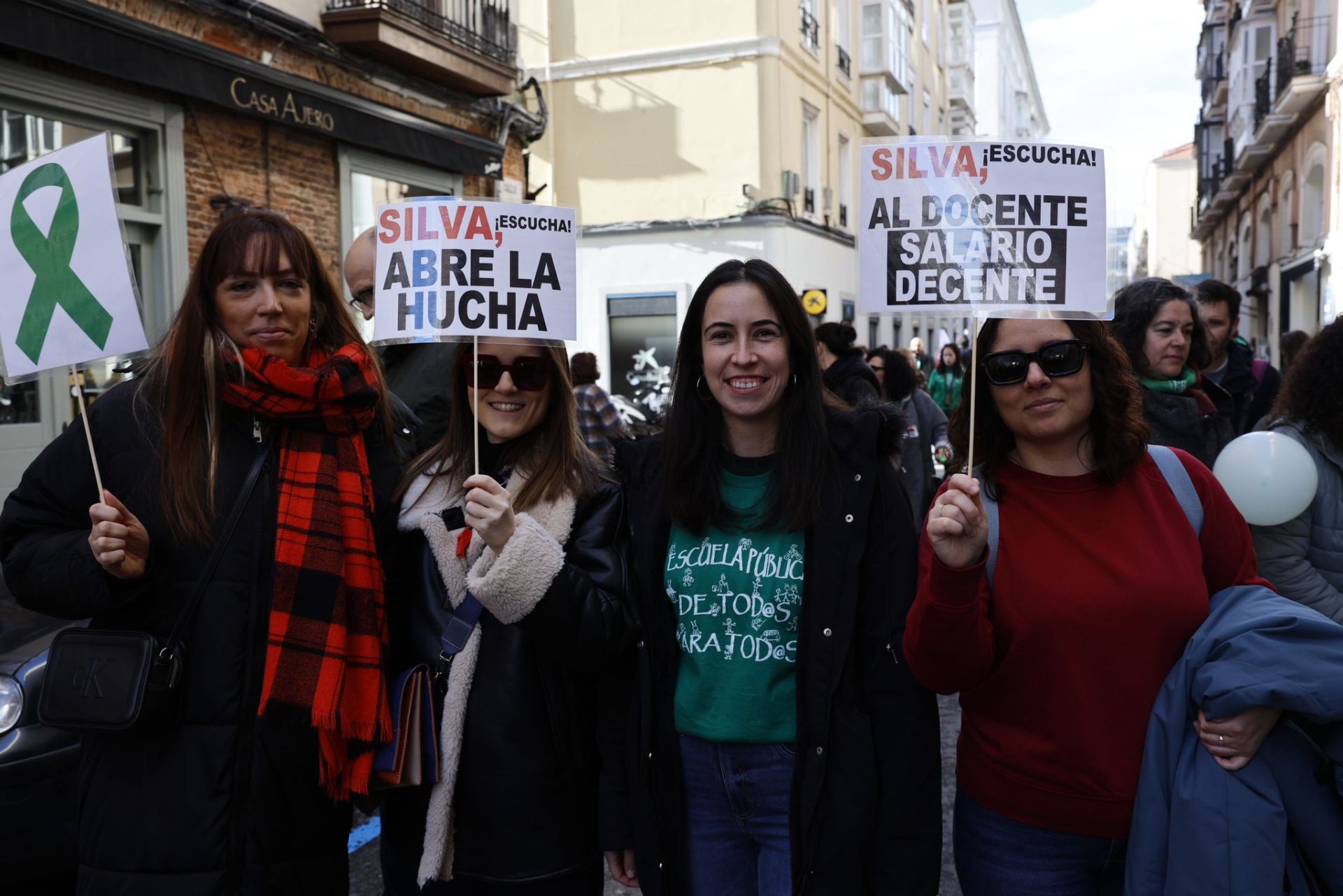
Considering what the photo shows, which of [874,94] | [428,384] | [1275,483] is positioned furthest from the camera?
[874,94]

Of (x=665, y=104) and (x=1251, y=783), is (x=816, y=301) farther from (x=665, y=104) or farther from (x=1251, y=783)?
(x=1251, y=783)

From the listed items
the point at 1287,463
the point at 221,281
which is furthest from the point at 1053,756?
the point at 221,281

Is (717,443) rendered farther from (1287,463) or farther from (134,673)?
(1287,463)

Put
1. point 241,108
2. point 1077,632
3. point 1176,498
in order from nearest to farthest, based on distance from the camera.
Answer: point 1077,632 < point 1176,498 < point 241,108

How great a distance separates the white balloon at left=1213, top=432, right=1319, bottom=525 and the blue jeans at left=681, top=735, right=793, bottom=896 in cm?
154

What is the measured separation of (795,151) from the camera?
1975 cm

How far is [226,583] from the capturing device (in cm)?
231

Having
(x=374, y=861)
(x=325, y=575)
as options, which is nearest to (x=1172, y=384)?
(x=325, y=575)

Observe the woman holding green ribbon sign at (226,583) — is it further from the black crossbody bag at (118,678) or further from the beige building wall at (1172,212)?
the beige building wall at (1172,212)

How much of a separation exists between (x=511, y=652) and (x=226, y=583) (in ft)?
2.05

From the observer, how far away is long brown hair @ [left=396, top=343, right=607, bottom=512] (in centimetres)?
249

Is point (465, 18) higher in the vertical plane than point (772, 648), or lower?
higher

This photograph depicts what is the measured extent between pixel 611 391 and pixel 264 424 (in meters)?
17.3

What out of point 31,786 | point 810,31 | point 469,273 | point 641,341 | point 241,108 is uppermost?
point 810,31
